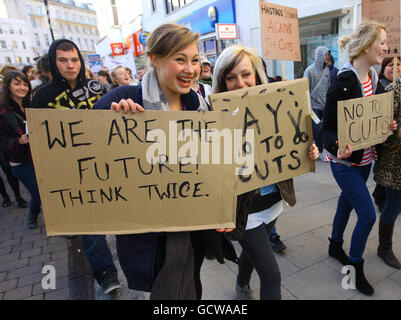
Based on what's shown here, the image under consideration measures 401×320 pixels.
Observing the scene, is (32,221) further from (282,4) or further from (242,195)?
(282,4)

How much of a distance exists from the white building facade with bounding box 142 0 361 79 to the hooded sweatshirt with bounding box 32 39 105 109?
146cm

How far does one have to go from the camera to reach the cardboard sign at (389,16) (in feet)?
10.0

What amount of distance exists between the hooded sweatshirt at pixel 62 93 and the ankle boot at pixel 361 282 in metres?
2.59

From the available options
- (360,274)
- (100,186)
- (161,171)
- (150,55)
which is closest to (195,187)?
(161,171)

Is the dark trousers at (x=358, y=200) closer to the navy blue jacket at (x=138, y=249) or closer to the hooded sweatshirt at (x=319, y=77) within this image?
the navy blue jacket at (x=138, y=249)

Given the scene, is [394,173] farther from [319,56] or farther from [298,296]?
[319,56]

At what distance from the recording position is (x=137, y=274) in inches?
57.6

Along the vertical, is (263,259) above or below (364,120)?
below

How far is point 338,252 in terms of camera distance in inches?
99.2

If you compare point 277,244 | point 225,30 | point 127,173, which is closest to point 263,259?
point 127,173

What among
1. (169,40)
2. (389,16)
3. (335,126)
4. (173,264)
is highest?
(389,16)

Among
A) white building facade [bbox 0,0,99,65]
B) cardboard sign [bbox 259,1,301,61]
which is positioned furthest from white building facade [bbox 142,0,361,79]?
white building facade [bbox 0,0,99,65]

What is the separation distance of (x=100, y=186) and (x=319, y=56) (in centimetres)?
502

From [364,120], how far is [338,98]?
0.26 meters
